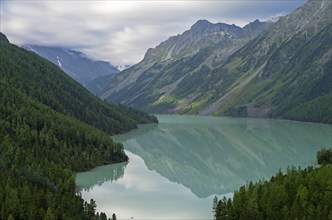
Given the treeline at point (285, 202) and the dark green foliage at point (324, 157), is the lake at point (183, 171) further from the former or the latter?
the treeline at point (285, 202)

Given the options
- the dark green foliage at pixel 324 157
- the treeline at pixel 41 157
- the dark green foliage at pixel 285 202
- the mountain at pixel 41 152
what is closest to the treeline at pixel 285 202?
the dark green foliage at pixel 285 202

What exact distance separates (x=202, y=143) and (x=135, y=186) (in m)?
82.0

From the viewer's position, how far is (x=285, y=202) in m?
54.9

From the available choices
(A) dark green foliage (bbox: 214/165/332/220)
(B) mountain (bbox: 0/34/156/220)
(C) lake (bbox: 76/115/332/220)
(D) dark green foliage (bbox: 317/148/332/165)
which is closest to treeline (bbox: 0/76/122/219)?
(B) mountain (bbox: 0/34/156/220)

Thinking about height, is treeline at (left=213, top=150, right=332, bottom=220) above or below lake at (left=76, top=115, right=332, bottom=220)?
below

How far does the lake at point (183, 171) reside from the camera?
70.8m

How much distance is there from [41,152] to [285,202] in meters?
58.1

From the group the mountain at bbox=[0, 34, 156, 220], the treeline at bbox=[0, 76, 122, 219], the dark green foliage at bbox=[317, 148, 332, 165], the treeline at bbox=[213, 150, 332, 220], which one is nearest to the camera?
the treeline at bbox=[213, 150, 332, 220]

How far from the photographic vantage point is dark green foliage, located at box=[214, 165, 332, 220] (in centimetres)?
5191

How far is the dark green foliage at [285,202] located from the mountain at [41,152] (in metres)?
17.9

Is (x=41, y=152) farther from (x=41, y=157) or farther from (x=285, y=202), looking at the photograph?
(x=285, y=202)

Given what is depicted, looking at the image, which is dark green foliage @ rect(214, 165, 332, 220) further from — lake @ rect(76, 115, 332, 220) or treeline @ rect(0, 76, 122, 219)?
treeline @ rect(0, 76, 122, 219)

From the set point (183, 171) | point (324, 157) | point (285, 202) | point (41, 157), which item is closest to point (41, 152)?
point (41, 157)

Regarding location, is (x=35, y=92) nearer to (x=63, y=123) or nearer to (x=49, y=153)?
(x=63, y=123)
